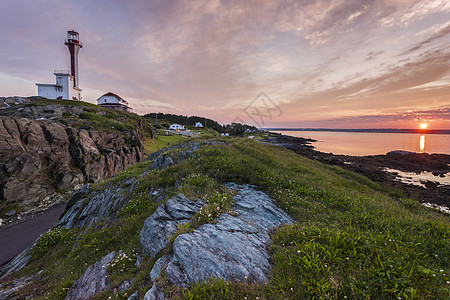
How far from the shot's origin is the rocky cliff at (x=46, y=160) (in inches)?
892

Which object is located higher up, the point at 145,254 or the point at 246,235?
the point at 246,235

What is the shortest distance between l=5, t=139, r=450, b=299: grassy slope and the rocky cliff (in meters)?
19.0

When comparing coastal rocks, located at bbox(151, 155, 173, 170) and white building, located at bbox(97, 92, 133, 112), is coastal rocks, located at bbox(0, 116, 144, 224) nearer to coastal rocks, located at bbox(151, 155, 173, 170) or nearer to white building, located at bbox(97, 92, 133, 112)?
coastal rocks, located at bbox(151, 155, 173, 170)

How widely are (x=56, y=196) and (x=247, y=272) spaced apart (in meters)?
33.3

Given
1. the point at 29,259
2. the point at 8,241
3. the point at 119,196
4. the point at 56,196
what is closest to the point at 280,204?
the point at 119,196

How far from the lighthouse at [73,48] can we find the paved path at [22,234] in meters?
71.9

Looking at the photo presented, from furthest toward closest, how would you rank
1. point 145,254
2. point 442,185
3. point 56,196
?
point 442,185 < point 56,196 < point 145,254

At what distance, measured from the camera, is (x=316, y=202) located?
910 centimetres

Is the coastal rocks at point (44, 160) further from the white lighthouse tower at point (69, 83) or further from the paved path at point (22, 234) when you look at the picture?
the white lighthouse tower at point (69, 83)

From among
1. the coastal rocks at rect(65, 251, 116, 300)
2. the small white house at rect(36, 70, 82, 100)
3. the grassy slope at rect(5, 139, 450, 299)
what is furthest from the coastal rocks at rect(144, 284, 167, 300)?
the small white house at rect(36, 70, 82, 100)

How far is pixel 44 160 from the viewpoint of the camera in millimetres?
26969

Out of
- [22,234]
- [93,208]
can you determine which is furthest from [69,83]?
[93,208]

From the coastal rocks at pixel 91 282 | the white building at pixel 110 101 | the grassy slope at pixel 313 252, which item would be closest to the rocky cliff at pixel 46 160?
the grassy slope at pixel 313 252

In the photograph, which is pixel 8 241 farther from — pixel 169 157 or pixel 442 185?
→ pixel 442 185
